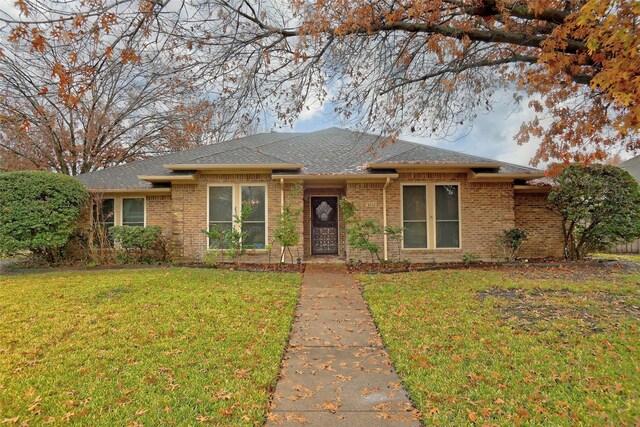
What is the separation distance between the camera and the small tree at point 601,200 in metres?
10.6

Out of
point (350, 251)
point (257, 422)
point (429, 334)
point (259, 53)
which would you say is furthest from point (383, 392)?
point (350, 251)

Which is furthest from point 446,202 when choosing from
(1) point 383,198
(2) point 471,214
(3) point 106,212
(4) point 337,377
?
(3) point 106,212

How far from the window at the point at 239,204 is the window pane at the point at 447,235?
5.64 metres

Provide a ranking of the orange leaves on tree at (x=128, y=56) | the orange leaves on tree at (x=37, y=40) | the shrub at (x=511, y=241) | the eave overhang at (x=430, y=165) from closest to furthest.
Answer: the orange leaves on tree at (x=37, y=40)
the orange leaves on tree at (x=128, y=56)
the eave overhang at (x=430, y=165)
the shrub at (x=511, y=241)

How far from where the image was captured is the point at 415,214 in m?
11.8

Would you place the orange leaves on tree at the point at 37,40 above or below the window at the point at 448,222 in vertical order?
Answer: above

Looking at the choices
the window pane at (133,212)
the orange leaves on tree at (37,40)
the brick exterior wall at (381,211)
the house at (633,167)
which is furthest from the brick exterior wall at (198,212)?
the house at (633,167)

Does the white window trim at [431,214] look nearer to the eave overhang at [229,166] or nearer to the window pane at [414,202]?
the window pane at [414,202]

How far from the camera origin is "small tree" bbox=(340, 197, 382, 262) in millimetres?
10844

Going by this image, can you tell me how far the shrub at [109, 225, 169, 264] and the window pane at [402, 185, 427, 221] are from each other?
7.96m

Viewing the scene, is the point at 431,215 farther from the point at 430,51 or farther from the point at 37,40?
the point at 37,40

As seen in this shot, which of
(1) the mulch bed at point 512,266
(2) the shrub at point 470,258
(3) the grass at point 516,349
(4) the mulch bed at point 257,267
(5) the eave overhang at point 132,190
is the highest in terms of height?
(5) the eave overhang at point 132,190

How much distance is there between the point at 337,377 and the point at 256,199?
8.34 meters

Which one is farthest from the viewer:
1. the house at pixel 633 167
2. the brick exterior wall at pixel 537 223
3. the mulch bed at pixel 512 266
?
the house at pixel 633 167
